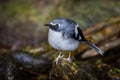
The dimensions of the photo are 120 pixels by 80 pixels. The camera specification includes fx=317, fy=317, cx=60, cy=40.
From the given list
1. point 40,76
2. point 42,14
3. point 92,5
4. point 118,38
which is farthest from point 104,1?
point 40,76

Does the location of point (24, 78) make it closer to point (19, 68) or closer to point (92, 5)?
point (19, 68)

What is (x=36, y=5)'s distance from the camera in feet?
32.5

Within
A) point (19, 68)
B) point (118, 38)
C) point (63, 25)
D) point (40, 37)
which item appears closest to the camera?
point (63, 25)

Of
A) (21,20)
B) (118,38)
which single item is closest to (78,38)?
(118,38)

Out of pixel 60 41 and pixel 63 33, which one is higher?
pixel 63 33

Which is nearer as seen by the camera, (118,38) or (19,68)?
(19,68)

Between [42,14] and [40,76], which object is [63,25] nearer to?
[40,76]

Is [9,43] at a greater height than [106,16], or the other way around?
[106,16]

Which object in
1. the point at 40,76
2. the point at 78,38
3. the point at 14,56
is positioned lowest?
the point at 40,76

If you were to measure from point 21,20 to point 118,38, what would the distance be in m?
3.51

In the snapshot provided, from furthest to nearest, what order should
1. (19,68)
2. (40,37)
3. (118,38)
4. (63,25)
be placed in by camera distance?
(40,37) → (118,38) → (19,68) → (63,25)

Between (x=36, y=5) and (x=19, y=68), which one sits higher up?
(x=36, y=5)

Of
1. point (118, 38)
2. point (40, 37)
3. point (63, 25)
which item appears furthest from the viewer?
point (40, 37)

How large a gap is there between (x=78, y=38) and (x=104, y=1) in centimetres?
464
